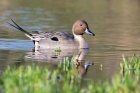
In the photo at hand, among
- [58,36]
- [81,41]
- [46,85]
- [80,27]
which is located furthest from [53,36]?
[46,85]

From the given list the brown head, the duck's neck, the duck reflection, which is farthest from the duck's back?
the brown head

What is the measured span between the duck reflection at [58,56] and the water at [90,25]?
134mm

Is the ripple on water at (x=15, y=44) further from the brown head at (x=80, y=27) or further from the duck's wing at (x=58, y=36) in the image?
the brown head at (x=80, y=27)

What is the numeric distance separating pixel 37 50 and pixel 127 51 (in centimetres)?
202

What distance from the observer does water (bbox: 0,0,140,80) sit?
37.2 feet

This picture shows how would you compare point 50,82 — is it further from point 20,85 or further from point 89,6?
point 89,6

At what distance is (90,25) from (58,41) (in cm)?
505

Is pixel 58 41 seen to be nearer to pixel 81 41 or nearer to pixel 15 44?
pixel 81 41

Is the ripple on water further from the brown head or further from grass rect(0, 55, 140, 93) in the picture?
grass rect(0, 55, 140, 93)

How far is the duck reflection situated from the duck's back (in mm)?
248

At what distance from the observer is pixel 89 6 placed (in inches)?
984

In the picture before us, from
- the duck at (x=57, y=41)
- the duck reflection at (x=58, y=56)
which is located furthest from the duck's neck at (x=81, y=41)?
the duck reflection at (x=58, y=56)

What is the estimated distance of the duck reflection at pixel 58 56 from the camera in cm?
1047

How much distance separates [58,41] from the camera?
13.4 meters
